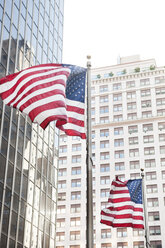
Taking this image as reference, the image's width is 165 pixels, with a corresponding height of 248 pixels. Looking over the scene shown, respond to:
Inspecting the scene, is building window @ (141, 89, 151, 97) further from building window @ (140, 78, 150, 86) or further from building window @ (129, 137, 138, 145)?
building window @ (129, 137, 138, 145)

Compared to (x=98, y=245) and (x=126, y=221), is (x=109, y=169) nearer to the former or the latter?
(x=98, y=245)

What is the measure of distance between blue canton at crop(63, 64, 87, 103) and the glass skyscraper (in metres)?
15.8

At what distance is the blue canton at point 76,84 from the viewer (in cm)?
1566

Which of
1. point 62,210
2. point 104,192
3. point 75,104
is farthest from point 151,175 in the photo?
point 75,104

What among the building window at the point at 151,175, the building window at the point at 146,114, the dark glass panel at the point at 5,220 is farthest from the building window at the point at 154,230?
the dark glass panel at the point at 5,220

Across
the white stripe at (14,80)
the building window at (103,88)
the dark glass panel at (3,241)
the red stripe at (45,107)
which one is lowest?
the dark glass panel at (3,241)

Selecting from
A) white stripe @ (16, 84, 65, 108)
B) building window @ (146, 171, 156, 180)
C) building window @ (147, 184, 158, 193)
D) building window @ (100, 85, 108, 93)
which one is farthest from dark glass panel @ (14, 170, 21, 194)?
building window @ (100, 85, 108, 93)

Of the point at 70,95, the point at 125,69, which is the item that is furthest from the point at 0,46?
the point at 125,69

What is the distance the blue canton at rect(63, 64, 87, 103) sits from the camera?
51.4 feet

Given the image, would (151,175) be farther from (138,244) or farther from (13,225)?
(13,225)

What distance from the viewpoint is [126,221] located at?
81.8 ft

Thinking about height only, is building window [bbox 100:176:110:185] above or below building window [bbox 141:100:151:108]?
below

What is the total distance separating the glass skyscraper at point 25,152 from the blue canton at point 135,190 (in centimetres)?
915

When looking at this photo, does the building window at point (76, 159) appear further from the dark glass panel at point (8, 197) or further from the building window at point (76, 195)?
the dark glass panel at point (8, 197)
